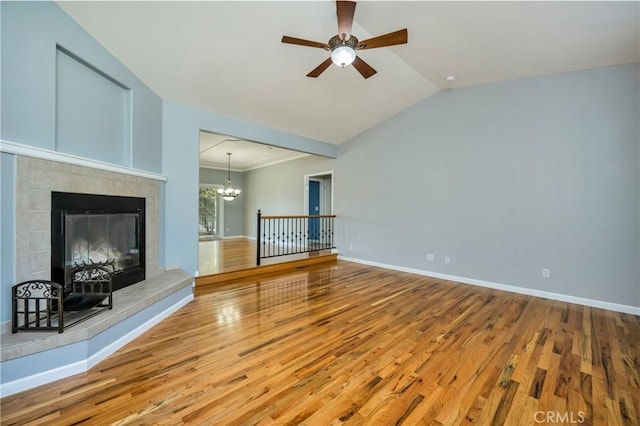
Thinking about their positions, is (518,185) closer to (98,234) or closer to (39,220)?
(98,234)

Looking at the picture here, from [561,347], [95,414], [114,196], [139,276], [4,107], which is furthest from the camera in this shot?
[139,276]

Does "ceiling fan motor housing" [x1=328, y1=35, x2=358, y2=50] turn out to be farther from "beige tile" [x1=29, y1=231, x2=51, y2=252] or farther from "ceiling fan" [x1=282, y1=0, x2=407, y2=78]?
"beige tile" [x1=29, y1=231, x2=51, y2=252]

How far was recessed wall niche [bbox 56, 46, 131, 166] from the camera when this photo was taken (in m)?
2.48

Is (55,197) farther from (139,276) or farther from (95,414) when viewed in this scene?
(95,414)

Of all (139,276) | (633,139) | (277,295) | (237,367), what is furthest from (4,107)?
(633,139)

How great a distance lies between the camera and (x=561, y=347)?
2492 millimetres

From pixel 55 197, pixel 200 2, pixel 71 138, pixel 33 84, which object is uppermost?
pixel 200 2

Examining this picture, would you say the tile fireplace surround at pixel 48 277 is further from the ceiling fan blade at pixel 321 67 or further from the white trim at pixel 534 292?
the white trim at pixel 534 292

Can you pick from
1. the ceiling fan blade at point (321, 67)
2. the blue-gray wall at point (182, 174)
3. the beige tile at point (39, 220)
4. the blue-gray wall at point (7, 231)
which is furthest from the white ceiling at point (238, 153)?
the blue-gray wall at point (7, 231)

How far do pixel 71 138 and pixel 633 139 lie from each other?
20.8 ft

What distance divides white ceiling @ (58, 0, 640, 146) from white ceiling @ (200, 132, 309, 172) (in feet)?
6.42

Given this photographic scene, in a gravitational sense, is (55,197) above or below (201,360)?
above

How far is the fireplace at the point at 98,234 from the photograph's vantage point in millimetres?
2314

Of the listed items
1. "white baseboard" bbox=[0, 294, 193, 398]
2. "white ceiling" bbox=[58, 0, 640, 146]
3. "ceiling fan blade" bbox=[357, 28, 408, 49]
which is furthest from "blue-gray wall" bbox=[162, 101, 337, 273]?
"ceiling fan blade" bbox=[357, 28, 408, 49]
